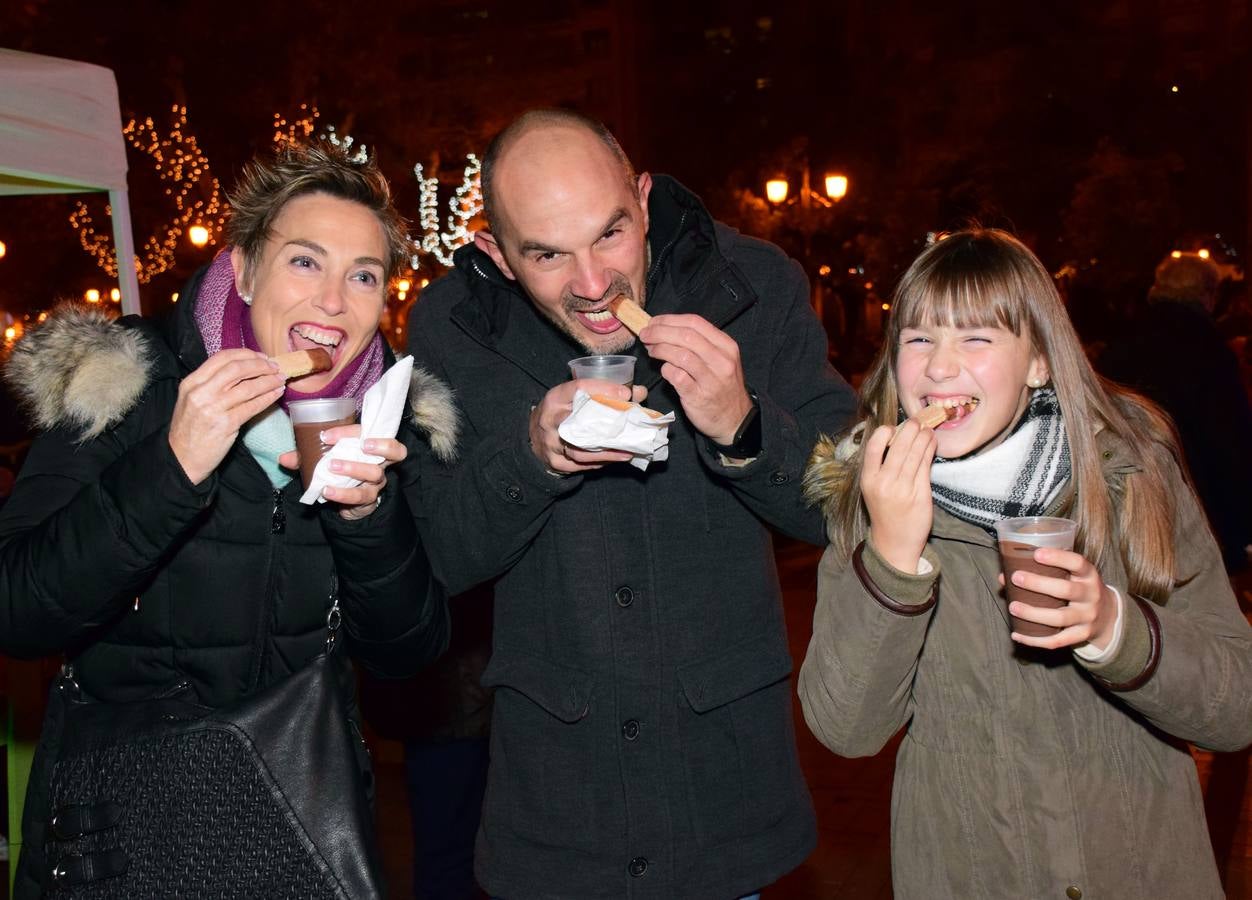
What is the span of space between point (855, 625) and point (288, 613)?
1280 millimetres

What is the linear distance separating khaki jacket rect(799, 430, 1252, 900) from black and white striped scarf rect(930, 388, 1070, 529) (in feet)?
0.27

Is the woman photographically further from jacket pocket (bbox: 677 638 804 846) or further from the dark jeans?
the dark jeans

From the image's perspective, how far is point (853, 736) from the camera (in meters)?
2.65

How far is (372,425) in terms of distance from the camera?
2715mm

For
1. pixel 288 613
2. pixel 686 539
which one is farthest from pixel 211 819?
pixel 686 539

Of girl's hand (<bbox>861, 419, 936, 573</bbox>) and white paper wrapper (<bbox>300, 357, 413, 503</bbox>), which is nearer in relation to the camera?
girl's hand (<bbox>861, 419, 936, 573</bbox>)

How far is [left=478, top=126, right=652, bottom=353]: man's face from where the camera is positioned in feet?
10.1

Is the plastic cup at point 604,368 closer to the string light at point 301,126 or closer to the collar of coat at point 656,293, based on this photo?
the collar of coat at point 656,293

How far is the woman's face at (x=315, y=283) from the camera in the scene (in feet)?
9.63

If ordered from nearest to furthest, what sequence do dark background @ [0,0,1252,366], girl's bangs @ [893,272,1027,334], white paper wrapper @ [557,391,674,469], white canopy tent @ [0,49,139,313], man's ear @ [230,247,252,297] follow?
white paper wrapper @ [557,391,674,469] < girl's bangs @ [893,272,1027,334] < man's ear @ [230,247,252,297] < white canopy tent @ [0,49,139,313] < dark background @ [0,0,1252,366]

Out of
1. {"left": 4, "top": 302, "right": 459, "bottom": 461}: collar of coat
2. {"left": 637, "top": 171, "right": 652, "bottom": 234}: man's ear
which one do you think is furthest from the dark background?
{"left": 4, "top": 302, "right": 459, "bottom": 461}: collar of coat

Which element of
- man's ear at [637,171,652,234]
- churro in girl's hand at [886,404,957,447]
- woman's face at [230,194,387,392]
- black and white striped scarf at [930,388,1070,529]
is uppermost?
man's ear at [637,171,652,234]

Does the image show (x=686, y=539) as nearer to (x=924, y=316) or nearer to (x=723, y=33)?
(x=924, y=316)

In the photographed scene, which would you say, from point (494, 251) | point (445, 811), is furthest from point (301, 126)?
point (494, 251)
